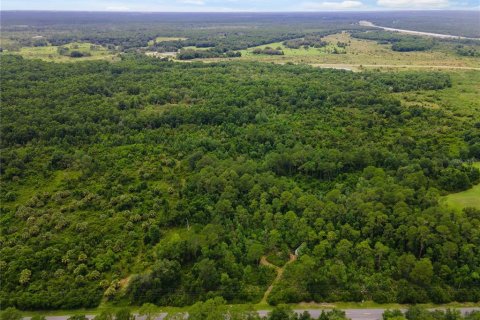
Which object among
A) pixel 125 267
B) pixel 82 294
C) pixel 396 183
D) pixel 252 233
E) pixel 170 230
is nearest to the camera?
pixel 82 294

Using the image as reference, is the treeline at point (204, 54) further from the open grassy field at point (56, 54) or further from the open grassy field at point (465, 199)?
the open grassy field at point (465, 199)

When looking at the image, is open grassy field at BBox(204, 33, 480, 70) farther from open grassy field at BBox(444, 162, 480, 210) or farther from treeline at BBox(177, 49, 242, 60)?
open grassy field at BBox(444, 162, 480, 210)

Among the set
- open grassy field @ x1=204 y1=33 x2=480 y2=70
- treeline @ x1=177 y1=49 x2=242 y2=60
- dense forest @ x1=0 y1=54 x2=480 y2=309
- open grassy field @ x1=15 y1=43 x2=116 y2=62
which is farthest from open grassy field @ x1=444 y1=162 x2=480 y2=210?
open grassy field @ x1=15 y1=43 x2=116 y2=62

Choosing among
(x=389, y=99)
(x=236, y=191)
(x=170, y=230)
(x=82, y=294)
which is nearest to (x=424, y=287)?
(x=236, y=191)

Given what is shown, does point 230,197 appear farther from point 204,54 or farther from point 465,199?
point 204,54

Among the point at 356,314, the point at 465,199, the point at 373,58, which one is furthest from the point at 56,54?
the point at 356,314

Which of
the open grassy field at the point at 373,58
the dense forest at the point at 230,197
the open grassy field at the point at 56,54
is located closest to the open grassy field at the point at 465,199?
the dense forest at the point at 230,197

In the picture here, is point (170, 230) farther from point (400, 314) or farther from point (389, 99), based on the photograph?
point (389, 99)
